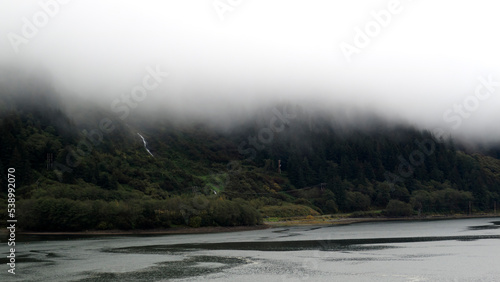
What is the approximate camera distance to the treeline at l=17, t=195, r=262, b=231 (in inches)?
6344

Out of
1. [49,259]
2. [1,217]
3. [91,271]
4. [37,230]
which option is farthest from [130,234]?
[91,271]

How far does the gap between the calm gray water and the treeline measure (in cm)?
3506

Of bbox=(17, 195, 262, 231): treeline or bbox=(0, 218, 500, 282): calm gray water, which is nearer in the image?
bbox=(0, 218, 500, 282): calm gray water

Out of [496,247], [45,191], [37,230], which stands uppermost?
[45,191]

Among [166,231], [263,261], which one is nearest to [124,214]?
[166,231]

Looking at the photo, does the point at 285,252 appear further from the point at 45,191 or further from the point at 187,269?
the point at 45,191

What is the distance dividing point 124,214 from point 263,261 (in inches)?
3722

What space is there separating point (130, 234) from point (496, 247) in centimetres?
11752

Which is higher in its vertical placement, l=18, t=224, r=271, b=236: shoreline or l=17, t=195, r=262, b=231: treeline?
l=17, t=195, r=262, b=231: treeline

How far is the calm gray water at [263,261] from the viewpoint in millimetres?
73125

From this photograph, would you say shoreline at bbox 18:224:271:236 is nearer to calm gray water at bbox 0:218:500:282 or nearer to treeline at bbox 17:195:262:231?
treeline at bbox 17:195:262:231

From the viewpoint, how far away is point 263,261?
9031 centimetres

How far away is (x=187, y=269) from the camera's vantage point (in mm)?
81062

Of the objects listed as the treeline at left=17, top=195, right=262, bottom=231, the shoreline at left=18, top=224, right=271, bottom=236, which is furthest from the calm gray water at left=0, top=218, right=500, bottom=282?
the treeline at left=17, top=195, right=262, bottom=231
